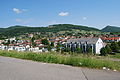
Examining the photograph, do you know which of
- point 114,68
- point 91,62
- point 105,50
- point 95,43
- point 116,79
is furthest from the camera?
point 95,43

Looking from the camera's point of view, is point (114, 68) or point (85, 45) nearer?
point (114, 68)

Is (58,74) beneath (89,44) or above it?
above

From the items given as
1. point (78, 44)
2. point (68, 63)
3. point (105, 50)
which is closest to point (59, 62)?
point (68, 63)

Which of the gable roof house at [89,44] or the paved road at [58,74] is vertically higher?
the paved road at [58,74]

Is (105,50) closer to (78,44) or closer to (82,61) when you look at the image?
(78,44)

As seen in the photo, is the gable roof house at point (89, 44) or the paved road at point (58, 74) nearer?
the paved road at point (58, 74)

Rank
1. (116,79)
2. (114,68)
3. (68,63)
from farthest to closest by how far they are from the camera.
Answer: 1. (68,63)
2. (114,68)
3. (116,79)

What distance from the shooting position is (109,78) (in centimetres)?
475

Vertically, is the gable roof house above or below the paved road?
below

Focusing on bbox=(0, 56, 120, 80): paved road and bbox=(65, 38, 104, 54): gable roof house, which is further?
bbox=(65, 38, 104, 54): gable roof house

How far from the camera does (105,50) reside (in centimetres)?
5216

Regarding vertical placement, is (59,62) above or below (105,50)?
above

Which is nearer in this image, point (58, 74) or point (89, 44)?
point (58, 74)

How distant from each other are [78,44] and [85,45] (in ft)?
14.9
